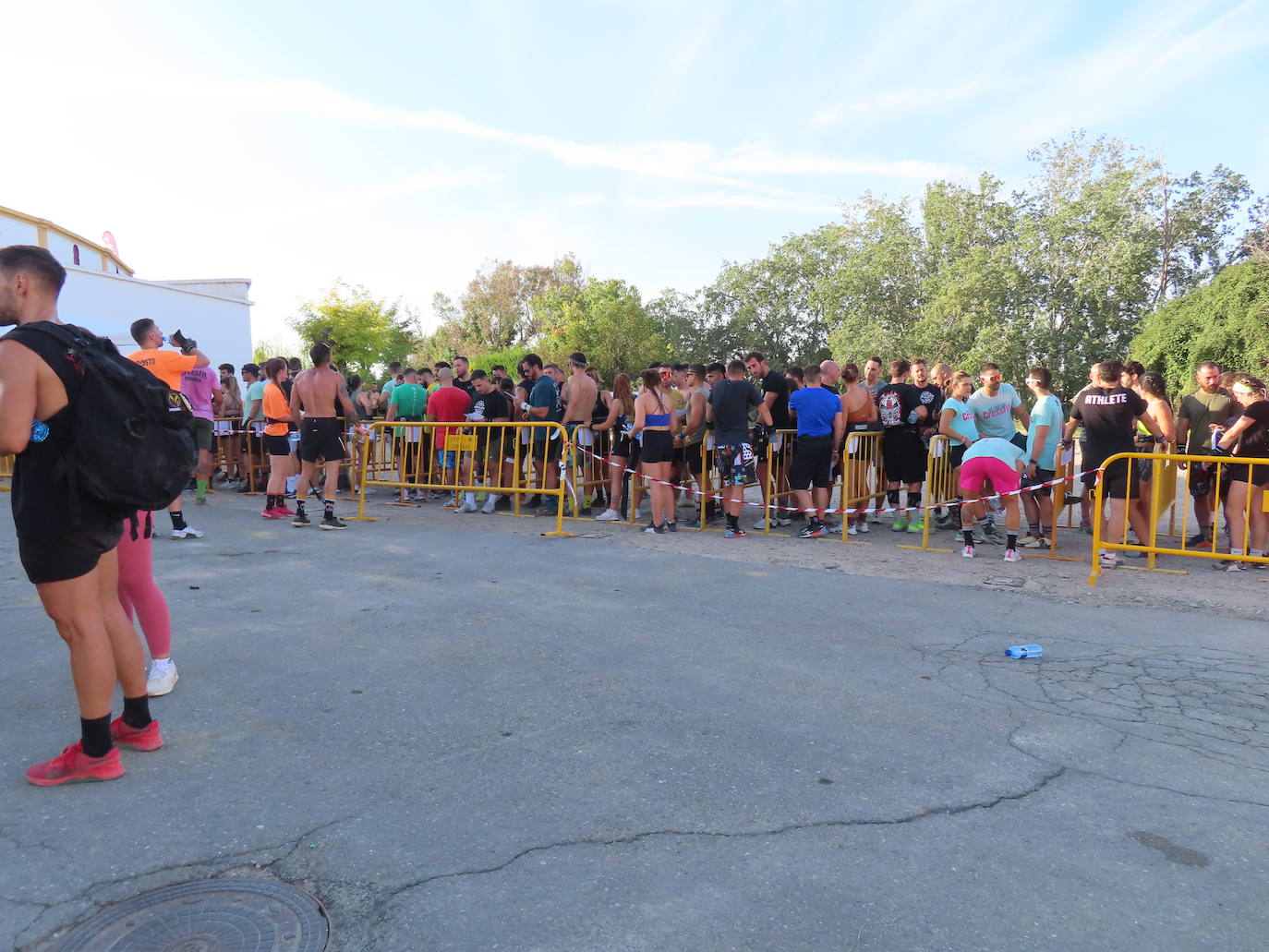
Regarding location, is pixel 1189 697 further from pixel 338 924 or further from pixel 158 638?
pixel 158 638

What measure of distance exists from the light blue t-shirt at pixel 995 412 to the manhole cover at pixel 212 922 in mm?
8270

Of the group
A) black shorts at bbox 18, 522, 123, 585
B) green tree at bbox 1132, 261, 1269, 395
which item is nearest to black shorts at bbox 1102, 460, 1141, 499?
black shorts at bbox 18, 522, 123, 585

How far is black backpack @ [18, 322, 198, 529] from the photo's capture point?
3062 mm

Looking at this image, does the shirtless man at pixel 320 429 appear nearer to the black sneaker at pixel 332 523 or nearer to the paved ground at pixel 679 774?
the black sneaker at pixel 332 523

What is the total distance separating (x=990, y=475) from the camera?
7980mm

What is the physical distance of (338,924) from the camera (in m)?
2.39

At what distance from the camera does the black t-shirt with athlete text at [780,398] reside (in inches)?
417

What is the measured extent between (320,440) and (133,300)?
24.5 meters

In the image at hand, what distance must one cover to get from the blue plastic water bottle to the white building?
25387mm

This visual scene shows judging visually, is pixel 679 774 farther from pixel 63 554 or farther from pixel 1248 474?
pixel 1248 474

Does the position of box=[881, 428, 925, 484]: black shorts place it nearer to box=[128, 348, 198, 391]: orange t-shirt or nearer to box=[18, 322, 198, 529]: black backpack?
box=[128, 348, 198, 391]: orange t-shirt

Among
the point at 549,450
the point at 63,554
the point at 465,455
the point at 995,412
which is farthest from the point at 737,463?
the point at 63,554

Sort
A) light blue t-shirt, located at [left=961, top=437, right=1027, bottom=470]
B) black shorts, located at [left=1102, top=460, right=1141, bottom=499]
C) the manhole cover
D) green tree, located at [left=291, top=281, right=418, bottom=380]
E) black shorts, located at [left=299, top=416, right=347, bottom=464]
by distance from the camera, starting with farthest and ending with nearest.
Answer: green tree, located at [left=291, top=281, right=418, bottom=380] < black shorts, located at [left=299, top=416, right=347, bottom=464] < light blue t-shirt, located at [left=961, top=437, right=1027, bottom=470] < black shorts, located at [left=1102, top=460, right=1141, bottom=499] < the manhole cover

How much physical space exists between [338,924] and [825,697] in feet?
8.53
